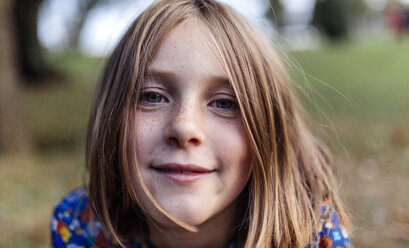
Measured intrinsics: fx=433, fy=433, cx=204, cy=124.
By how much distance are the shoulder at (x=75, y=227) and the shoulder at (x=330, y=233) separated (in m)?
0.91

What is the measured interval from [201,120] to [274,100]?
351 millimetres

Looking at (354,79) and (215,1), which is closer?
(215,1)

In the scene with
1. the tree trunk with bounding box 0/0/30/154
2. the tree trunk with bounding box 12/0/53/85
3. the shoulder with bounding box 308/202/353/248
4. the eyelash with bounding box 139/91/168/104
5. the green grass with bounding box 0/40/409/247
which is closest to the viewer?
the eyelash with bounding box 139/91/168/104

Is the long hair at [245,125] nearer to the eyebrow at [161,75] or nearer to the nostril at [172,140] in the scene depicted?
the eyebrow at [161,75]

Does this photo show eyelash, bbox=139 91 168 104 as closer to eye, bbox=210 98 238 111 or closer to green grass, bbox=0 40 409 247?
eye, bbox=210 98 238 111

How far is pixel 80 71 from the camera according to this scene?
15.6 metres

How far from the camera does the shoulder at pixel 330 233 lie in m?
1.66

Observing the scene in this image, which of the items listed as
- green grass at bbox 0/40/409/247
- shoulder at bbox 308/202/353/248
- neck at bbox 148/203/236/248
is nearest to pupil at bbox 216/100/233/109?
green grass at bbox 0/40/409/247

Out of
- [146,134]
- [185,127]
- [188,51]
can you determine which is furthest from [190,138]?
[188,51]

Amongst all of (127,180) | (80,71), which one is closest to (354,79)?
(127,180)

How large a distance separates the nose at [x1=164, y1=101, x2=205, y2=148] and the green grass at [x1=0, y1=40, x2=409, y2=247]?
0.48 metres

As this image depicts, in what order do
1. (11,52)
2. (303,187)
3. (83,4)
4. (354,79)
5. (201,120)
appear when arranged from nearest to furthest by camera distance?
(201,120) < (303,187) < (11,52) < (354,79) < (83,4)

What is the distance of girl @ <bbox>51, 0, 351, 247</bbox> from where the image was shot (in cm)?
144

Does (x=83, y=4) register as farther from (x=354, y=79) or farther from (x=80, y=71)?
(x=354, y=79)
